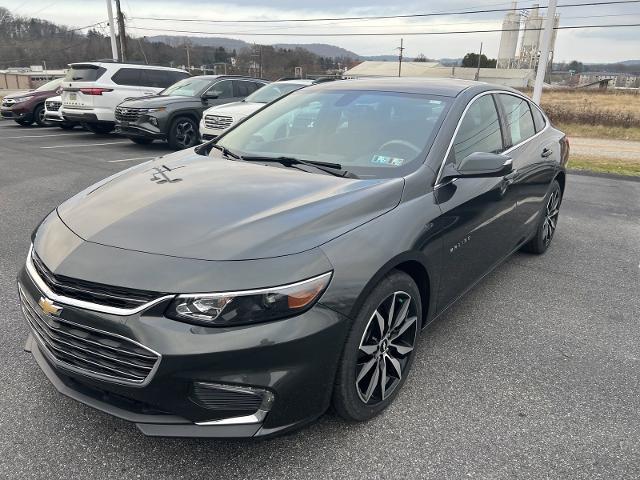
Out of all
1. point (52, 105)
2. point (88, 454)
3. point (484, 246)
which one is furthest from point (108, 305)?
point (52, 105)

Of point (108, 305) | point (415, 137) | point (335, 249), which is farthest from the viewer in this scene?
point (415, 137)

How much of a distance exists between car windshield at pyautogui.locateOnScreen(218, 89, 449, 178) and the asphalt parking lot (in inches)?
50.4

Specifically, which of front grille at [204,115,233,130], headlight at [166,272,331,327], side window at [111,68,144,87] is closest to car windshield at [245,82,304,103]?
front grille at [204,115,233,130]

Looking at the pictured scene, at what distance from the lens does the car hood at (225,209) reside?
7.13 ft

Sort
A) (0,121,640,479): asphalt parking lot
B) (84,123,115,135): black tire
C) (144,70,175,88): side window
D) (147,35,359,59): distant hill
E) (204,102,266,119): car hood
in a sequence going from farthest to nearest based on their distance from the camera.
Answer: (147,35,359,59): distant hill < (144,70,175,88): side window < (84,123,115,135): black tire < (204,102,266,119): car hood < (0,121,640,479): asphalt parking lot

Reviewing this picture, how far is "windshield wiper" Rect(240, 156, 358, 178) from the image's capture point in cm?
297

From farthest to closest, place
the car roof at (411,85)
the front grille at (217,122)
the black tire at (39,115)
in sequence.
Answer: the black tire at (39,115) < the front grille at (217,122) < the car roof at (411,85)

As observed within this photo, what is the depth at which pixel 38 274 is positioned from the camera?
7.61 ft

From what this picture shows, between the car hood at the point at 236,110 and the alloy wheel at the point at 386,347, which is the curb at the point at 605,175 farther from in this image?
the alloy wheel at the point at 386,347

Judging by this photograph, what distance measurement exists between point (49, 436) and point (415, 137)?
2.56 m

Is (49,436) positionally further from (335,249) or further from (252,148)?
(252,148)

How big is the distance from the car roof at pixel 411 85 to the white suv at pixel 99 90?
407 inches

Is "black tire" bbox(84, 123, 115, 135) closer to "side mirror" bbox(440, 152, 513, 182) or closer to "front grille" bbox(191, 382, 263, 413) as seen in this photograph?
"side mirror" bbox(440, 152, 513, 182)

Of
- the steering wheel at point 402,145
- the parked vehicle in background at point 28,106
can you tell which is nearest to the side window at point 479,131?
the steering wheel at point 402,145
